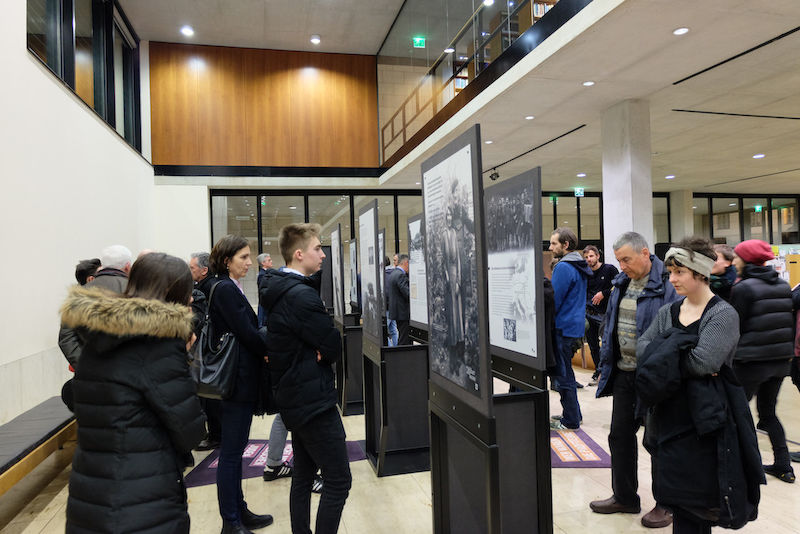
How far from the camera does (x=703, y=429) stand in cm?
192

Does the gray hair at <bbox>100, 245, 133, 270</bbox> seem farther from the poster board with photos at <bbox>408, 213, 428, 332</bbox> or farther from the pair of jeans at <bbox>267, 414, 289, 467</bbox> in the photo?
the poster board with photos at <bbox>408, 213, 428, 332</bbox>

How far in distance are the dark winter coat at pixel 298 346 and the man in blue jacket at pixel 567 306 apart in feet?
8.52

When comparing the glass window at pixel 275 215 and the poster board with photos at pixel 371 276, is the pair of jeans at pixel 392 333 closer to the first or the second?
the poster board with photos at pixel 371 276

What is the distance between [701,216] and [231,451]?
15.2m

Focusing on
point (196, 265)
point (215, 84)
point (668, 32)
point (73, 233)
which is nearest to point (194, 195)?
point (215, 84)

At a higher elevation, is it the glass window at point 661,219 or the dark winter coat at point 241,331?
the glass window at point 661,219

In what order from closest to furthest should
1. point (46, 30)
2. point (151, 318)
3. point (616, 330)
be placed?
1. point (151, 318)
2. point (616, 330)
3. point (46, 30)

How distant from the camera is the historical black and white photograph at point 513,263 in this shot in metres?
2.36

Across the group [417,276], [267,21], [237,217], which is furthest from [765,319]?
[237,217]

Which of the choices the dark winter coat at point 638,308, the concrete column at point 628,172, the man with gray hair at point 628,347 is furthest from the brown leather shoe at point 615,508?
the concrete column at point 628,172

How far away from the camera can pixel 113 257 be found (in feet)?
11.1

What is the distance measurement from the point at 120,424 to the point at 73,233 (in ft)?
16.3

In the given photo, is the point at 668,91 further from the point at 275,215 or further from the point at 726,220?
the point at 726,220

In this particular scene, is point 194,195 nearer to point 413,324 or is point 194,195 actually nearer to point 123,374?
point 413,324
